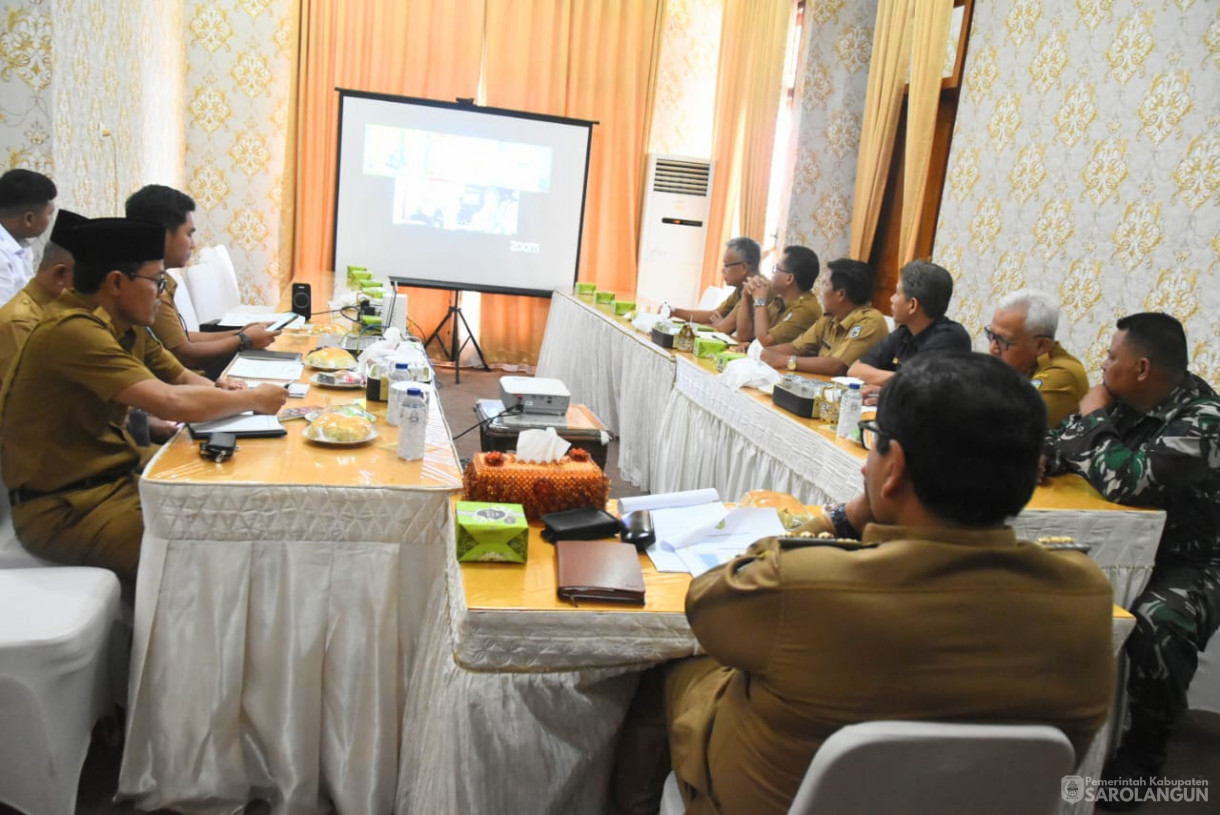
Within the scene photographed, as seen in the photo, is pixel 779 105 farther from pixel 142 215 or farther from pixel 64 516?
pixel 64 516

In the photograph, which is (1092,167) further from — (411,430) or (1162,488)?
(411,430)

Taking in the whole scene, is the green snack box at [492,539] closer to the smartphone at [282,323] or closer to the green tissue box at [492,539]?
the green tissue box at [492,539]

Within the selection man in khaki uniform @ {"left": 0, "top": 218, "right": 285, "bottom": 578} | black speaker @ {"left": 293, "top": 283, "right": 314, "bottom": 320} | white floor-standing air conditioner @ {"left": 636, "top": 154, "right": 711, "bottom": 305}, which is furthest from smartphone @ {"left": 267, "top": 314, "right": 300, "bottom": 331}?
white floor-standing air conditioner @ {"left": 636, "top": 154, "right": 711, "bottom": 305}

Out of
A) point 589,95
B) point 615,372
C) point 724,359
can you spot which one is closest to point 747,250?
point 615,372

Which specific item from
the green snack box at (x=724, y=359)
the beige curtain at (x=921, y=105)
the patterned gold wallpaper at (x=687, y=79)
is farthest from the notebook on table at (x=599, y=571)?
the patterned gold wallpaper at (x=687, y=79)

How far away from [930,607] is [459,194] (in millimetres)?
6179

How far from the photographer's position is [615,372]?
192 inches

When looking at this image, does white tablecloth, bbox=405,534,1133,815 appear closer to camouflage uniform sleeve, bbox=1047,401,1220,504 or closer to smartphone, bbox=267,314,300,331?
camouflage uniform sleeve, bbox=1047,401,1220,504

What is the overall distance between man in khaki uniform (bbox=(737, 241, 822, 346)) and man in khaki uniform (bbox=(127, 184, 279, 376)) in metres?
2.42

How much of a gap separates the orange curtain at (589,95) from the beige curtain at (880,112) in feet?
6.85

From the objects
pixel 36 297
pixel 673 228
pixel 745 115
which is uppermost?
pixel 745 115

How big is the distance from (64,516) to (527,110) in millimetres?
5713

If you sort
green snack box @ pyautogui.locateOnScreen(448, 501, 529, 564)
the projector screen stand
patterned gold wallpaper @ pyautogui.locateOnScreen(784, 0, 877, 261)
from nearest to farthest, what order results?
Result: 1. green snack box @ pyautogui.locateOnScreen(448, 501, 529, 564)
2. patterned gold wallpaper @ pyautogui.locateOnScreen(784, 0, 877, 261)
3. the projector screen stand

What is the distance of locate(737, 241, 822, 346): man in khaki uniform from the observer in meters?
4.44
